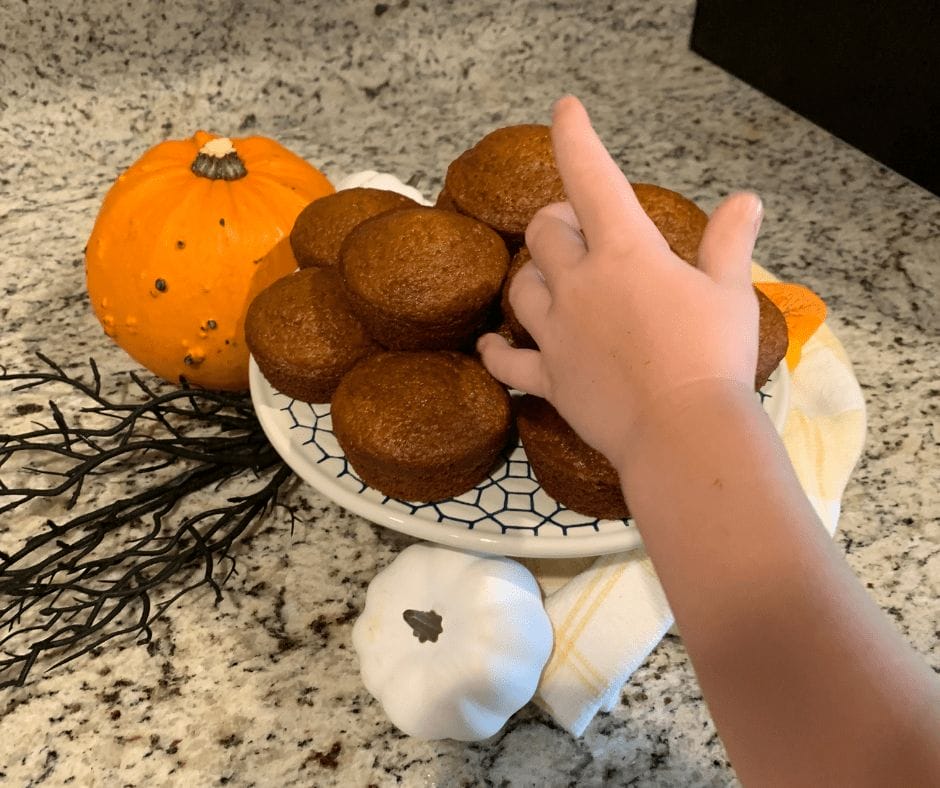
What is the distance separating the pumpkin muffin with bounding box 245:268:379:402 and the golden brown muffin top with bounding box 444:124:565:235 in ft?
0.47

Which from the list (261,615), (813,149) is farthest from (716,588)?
A: (813,149)

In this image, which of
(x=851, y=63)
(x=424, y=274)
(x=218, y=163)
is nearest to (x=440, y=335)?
(x=424, y=274)

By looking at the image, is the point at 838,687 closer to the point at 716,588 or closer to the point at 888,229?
the point at 716,588

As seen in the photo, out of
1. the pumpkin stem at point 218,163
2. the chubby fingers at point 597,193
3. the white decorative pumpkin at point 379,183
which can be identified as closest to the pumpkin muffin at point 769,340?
the chubby fingers at point 597,193

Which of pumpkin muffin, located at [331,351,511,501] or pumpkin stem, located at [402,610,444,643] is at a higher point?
pumpkin muffin, located at [331,351,511,501]

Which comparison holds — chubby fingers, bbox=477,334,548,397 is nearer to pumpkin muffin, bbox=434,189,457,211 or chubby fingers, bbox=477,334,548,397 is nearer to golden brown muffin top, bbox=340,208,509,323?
golden brown muffin top, bbox=340,208,509,323

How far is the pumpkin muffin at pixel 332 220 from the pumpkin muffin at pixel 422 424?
0.48ft

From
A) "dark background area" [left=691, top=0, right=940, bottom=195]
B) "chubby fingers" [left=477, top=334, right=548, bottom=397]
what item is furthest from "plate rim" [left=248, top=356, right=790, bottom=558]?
"dark background area" [left=691, top=0, right=940, bottom=195]

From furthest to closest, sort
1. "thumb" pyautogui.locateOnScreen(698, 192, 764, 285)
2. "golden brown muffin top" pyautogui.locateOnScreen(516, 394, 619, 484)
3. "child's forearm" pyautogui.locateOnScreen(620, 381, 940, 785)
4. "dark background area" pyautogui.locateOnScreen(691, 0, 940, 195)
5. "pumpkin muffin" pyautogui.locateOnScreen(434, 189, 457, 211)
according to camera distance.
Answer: "dark background area" pyautogui.locateOnScreen(691, 0, 940, 195)
"pumpkin muffin" pyautogui.locateOnScreen(434, 189, 457, 211)
"golden brown muffin top" pyautogui.locateOnScreen(516, 394, 619, 484)
"thumb" pyautogui.locateOnScreen(698, 192, 764, 285)
"child's forearm" pyautogui.locateOnScreen(620, 381, 940, 785)

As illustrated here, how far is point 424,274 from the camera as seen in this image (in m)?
0.67

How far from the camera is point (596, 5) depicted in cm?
147

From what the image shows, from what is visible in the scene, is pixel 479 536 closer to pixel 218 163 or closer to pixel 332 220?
pixel 332 220

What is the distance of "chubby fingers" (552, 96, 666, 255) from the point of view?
0.48 metres

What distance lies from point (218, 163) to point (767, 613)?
29.7 inches
